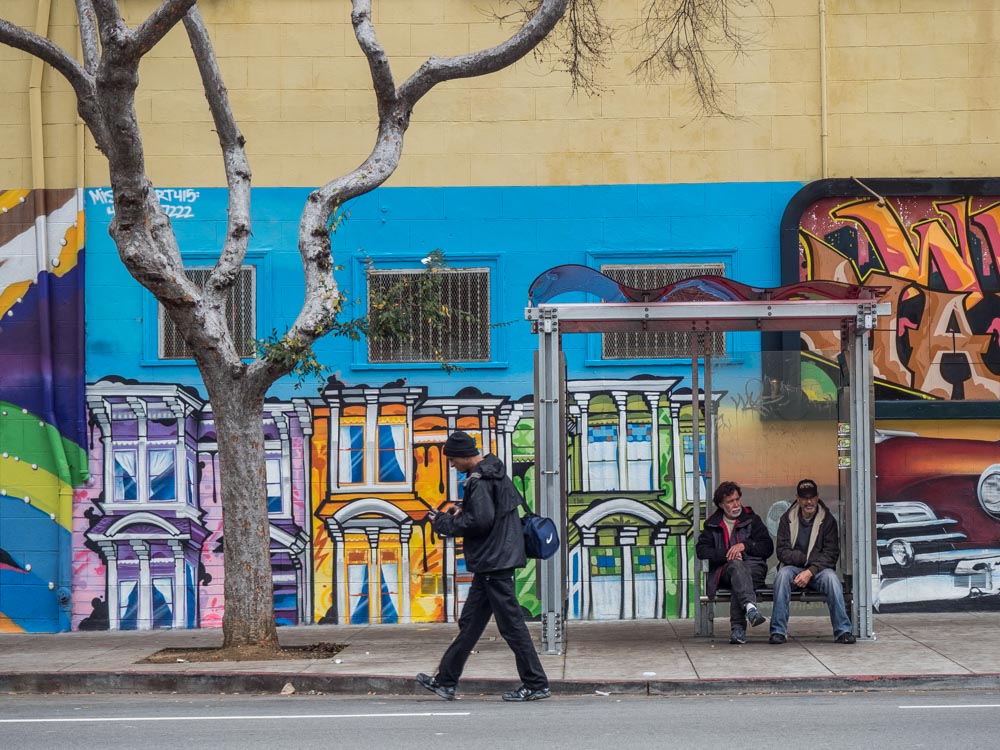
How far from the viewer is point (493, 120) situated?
13.3 meters

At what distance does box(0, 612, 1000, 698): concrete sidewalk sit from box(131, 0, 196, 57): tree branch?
4.61 meters

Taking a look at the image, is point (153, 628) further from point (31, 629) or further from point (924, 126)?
point (924, 126)

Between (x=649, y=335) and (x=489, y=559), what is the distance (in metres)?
4.85

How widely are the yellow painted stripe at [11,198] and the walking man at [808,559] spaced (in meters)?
8.07

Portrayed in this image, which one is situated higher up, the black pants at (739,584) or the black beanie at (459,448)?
the black beanie at (459,448)

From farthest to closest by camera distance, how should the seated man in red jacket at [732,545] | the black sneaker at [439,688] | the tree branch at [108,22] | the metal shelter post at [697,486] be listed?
1. the metal shelter post at [697,486]
2. the seated man in red jacket at [732,545]
3. the tree branch at [108,22]
4. the black sneaker at [439,688]

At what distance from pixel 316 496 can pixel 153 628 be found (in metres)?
2.09

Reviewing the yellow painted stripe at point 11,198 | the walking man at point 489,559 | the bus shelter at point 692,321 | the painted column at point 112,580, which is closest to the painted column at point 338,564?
the painted column at point 112,580

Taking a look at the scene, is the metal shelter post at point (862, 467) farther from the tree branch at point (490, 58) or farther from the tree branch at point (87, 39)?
the tree branch at point (87, 39)

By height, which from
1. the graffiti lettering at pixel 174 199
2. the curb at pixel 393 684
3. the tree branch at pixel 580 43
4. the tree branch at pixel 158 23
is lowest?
the curb at pixel 393 684

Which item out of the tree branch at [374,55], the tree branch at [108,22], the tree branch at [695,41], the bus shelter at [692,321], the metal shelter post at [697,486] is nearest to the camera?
the tree branch at [108,22]

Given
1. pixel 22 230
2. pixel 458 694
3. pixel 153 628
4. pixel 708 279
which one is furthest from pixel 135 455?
pixel 708 279

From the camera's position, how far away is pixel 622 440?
13.1 meters

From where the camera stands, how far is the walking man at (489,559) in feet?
29.1
